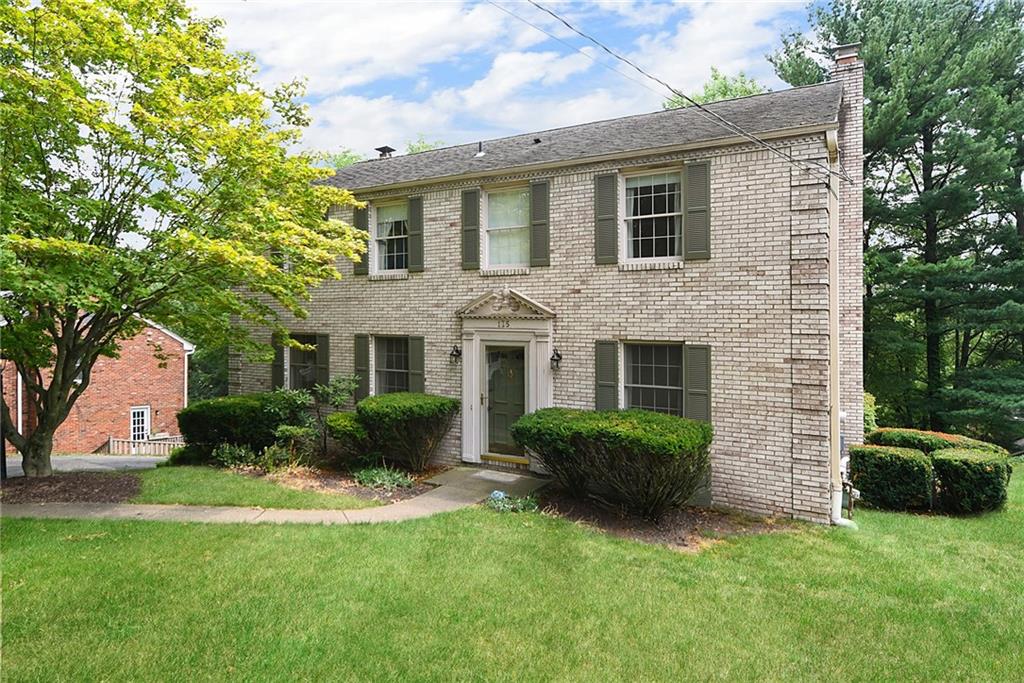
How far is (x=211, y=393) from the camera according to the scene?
123ft

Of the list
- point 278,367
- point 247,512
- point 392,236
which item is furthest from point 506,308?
point 278,367

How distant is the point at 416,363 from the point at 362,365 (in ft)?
4.73

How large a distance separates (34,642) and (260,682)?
1.84m

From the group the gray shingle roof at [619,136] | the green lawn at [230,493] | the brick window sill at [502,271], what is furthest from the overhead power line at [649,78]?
the green lawn at [230,493]

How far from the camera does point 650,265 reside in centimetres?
841

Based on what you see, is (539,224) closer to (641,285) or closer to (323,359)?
(641,285)

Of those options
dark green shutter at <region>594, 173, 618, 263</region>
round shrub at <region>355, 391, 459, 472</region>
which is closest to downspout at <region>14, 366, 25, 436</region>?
round shrub at <region>355, 391, 459, 472</region>

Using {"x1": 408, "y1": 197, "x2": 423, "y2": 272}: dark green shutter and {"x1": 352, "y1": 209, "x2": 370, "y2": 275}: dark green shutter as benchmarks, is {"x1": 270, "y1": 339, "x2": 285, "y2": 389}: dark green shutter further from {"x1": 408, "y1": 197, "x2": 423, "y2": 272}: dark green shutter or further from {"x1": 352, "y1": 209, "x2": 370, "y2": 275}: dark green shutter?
{"x1": 408, "y1": 197, "x2": 423, "y2": 272}: dark green shutter

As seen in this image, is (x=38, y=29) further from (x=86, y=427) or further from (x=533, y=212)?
(x=86, y=427)

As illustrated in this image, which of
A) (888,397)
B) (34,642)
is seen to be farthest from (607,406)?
(888,397)

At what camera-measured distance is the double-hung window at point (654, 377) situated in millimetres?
8398

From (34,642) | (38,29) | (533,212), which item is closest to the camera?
(34,642)

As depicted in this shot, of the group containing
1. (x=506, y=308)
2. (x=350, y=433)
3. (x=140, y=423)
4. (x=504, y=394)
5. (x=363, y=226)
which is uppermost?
(x=363, y=226)

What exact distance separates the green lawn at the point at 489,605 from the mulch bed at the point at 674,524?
0.35 meters
